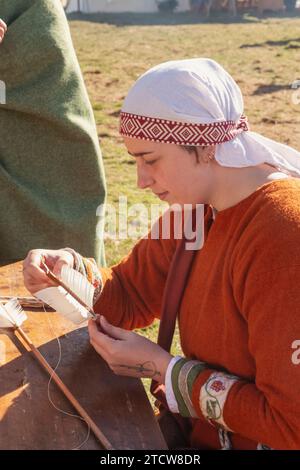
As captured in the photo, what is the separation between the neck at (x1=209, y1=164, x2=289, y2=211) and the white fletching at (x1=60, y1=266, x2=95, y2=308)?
1.39ft

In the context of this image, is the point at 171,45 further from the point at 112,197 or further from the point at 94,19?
the point at 112,197

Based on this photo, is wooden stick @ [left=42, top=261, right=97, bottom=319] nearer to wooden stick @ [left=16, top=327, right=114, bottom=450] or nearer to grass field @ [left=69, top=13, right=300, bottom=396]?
wooden stick @ [left=16, top=327, right=114, bottom=450]

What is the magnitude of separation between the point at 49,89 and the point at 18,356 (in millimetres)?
1314

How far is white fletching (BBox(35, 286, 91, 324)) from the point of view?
170 centimetres

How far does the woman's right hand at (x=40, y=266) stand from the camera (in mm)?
1892

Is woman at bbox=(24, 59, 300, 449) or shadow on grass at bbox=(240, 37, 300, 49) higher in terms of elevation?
woman at bbox=(24, 59, 300, 449)

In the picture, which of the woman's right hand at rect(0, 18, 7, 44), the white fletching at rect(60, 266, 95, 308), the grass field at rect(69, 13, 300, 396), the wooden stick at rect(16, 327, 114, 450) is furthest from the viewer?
the grass field at rect(69, 13, 300, 396)

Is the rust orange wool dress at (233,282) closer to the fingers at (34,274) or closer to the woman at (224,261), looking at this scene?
the woman at (224,261)

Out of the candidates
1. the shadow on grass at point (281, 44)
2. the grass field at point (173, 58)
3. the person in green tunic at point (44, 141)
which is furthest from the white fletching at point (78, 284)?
the shadow on grass at point (281, 44)

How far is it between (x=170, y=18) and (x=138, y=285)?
64.9 feet

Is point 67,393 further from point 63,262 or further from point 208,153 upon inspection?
point 208,153

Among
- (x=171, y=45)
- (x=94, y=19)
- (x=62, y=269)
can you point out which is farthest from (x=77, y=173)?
(x=94, y=19)

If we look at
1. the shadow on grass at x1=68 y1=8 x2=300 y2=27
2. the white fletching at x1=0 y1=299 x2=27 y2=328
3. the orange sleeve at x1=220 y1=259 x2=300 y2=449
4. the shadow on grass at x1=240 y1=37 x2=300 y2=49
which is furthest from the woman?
the shadow on grass at x1=68 y1=8 x2=300 y2=27

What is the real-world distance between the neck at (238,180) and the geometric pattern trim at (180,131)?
0.26 feet
